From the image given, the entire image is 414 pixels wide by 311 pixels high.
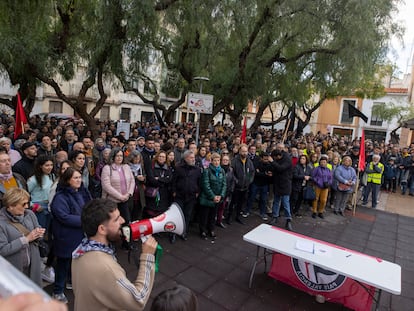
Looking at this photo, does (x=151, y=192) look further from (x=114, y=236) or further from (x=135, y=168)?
(x=114, y=236)

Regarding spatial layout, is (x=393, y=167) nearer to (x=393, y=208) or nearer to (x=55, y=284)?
(x=393, y=208)

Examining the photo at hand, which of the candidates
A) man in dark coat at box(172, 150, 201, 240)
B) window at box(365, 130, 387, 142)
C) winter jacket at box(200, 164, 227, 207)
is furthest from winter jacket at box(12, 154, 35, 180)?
window at box(365, 130, 387, 142)

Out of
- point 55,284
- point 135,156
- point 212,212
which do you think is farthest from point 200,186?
point 55,284

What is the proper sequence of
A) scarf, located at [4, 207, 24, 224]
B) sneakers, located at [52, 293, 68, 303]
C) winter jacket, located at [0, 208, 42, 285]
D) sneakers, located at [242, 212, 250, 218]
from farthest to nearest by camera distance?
sneakers, located at [242, 212, 250, 218], sneakers, located at [52, 293, 68, 303], scarf, located at [4, 207, 24, 224], winter jacket, located at [0, 208, 42, 285]

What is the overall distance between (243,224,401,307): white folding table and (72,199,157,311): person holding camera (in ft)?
6.89

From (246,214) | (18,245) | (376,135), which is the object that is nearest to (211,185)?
(246,214)

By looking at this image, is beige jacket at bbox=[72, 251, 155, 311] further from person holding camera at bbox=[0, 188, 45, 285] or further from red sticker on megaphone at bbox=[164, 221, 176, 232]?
person holding camera at bbox=[0, 188, 45, 285]

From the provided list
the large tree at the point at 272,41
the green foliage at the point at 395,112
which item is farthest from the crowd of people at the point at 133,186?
the green foliage at the point at 395,112

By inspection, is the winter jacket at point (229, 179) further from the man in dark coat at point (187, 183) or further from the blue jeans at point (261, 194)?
the blue jeans at point (261, 194)

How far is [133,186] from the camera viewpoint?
Result: 183 inches

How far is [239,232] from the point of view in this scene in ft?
18.8

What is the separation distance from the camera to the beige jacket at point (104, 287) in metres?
1.68

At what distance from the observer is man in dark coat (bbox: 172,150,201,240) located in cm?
497

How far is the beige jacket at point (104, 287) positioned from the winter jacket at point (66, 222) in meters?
1.43
